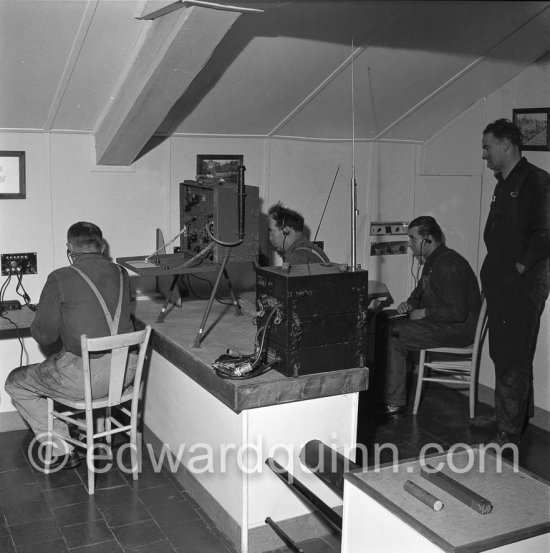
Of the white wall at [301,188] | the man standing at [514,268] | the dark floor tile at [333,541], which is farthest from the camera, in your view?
the white wall at [301,188]

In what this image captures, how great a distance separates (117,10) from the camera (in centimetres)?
346

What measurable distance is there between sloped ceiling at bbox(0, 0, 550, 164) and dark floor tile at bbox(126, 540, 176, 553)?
2.16 metres

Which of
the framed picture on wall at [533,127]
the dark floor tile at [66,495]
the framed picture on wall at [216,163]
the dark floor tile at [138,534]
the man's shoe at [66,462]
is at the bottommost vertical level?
the dark floor tile at [138,534]

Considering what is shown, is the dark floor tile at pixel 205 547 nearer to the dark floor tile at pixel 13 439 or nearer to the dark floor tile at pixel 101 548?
the dark floor tile at pixel 101 548

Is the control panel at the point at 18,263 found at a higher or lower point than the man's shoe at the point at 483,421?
higher

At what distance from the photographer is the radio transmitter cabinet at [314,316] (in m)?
3.17

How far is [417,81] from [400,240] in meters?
1.42

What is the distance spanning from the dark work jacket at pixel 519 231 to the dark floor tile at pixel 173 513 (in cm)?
221

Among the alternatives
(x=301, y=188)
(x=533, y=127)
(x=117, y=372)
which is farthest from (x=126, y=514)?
(x=533, y=127)

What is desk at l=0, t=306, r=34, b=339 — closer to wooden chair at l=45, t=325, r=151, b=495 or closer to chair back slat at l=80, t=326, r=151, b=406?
wooden chair at l=45, t=325, r=151, b=495

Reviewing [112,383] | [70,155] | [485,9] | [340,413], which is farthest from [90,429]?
[485,9]

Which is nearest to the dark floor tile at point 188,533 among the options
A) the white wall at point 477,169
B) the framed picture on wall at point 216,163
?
the framed picture on wall at point 216,163

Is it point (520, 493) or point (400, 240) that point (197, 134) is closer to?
point (400, 240)

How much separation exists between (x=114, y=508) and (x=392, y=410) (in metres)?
1.98
